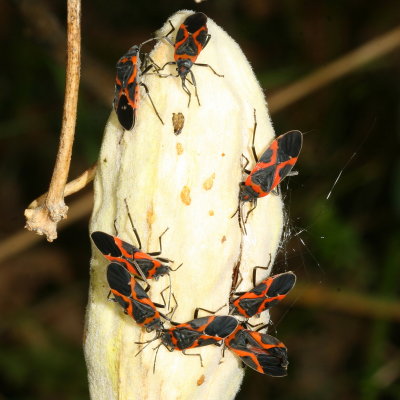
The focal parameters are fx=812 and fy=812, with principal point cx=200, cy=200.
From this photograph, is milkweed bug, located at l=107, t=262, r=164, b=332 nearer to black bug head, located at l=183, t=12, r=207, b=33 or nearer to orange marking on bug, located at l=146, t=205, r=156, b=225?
orange marking on bug, located at l=146, t=205, r=156, b=225

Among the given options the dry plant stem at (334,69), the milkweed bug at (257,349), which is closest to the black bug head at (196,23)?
the milkweed bug at (257,349)

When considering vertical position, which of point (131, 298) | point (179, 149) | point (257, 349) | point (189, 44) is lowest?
point (257, 349)

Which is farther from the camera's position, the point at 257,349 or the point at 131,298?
the point at 257,349

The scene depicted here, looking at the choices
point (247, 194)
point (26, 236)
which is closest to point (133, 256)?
point (247, 194)

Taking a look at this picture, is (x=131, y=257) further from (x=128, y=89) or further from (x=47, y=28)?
(x=47, y=28)

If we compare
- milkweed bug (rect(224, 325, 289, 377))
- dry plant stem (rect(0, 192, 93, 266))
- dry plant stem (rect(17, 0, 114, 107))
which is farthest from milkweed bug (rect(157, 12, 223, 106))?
dry plant stem (rect(17, 0, 114, 107))

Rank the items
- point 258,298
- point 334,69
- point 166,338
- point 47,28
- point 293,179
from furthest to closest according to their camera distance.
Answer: point 47,28 < point 293,179 < point 334,69 < point 258,298 < point 166,338

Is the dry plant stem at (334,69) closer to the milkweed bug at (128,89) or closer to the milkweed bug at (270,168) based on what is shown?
the milkweed bug at (270,168)
